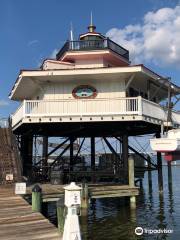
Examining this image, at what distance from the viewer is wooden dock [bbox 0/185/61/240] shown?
8.77 m

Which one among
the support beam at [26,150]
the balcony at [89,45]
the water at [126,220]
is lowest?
the water at [126,220]

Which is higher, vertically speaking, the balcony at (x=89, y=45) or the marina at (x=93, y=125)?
the balcony at (x=89, y=45)

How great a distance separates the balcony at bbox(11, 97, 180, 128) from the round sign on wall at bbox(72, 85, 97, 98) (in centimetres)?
245

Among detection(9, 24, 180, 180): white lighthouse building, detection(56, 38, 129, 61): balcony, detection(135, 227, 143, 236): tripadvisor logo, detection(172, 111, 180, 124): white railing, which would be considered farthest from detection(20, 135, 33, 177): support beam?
detection(135, 227, 143, 236): tripadvisor logo

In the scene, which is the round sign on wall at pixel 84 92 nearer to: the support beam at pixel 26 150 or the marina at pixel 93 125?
the marina at pixel 93 125

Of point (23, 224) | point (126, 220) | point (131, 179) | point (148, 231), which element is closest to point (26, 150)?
point (131, 179)

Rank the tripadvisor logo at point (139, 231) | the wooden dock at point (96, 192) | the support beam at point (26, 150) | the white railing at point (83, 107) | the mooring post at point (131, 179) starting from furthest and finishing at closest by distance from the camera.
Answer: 1. the support beam at point (26, 150)
2. the white railing at point (83, 107)
3. the mooring post at point (131, 179)
4. the wooden dock at point (96, 192)
5. the tripadvisor logo at point (139, 231)

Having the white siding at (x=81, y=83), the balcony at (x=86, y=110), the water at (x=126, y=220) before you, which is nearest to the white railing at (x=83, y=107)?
the balcony at (x=86, y=110)

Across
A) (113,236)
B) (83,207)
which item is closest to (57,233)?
(113,236)

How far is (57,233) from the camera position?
355 inches

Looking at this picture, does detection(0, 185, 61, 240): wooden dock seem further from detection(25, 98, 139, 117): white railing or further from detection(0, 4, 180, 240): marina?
detection(25, 98, 139, 117): white railing

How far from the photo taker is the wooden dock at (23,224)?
8773 mm

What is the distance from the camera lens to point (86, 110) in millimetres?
21234

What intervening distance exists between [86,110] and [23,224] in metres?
12.0
